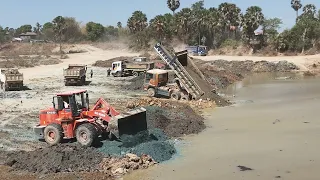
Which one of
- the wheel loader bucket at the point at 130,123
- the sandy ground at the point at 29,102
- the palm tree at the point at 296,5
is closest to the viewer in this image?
the wheel loader bucket at the point at 130,123

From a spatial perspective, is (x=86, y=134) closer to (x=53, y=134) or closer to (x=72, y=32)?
(x=53, y=134)

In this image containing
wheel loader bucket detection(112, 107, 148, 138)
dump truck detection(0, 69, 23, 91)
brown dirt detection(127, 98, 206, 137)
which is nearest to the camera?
wheel loader bucket detection(112, 107, 148, 138)

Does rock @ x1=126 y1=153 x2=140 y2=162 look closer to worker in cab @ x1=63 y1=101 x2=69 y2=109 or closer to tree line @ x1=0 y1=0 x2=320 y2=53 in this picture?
worker in cab @ x1=63 y1=101 x2=69 y2=109

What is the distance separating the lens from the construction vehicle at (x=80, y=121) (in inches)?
653

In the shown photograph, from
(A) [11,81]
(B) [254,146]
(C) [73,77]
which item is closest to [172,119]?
(B) [254,146]

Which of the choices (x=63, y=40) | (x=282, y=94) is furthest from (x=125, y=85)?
(x=63, y=40)

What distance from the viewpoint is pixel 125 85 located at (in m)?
40.7

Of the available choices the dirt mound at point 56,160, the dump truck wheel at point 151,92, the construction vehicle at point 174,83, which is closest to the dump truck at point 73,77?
the construction vehicle at point 174,83

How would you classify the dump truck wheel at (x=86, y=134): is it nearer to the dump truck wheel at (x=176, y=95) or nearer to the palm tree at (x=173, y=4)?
the dump truck wheel at (x=176, y=95)

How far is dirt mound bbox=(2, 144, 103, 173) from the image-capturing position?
563 inches

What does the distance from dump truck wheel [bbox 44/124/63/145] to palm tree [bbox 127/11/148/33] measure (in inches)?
3629

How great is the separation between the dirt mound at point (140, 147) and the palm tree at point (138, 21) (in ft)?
302

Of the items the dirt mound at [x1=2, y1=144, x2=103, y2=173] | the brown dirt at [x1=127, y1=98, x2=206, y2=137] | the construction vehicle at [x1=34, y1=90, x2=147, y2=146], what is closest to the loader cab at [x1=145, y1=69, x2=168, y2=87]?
Answer: the brown dirt at [x1=127, y1=98, x2=206, y2=137]

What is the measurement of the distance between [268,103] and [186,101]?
232 inches
